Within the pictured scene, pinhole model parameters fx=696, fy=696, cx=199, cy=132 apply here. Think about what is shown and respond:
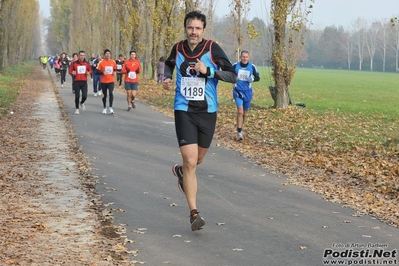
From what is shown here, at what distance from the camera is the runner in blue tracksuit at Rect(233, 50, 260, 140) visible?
49.8ft

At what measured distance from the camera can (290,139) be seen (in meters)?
15.9

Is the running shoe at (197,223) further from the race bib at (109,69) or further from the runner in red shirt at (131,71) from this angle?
the runner in red shirt at (131,71)

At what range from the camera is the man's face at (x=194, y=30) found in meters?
6.88

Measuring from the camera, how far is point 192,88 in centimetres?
695

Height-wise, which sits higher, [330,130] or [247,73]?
[247,73]

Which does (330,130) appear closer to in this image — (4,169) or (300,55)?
(300,55)

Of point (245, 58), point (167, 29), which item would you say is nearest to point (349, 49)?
point (167, 29)

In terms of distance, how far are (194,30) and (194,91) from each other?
0.60 meters

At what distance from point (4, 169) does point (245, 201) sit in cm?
421

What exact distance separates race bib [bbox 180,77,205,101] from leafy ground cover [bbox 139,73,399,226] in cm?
247

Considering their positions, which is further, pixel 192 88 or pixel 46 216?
pixel 46 216

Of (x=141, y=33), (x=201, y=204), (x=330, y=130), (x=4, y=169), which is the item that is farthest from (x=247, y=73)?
(x=141, y=33)

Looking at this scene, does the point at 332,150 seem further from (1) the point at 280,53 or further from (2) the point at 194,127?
(1) the point at 280,53

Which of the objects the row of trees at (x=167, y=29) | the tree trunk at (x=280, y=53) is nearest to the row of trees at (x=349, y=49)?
the row of trees at (x=167, y=29)
